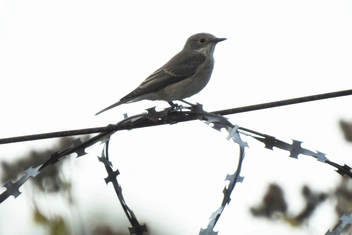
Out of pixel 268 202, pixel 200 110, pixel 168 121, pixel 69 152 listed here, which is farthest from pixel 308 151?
pixel 268 202

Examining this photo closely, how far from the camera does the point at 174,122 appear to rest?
5184mm

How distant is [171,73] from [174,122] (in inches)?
145

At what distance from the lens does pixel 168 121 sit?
5.22 meters

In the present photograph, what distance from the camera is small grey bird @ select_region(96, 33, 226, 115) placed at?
8257 millimetres

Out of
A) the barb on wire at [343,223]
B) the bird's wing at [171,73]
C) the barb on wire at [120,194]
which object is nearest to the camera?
the barb on wire at [343,223]

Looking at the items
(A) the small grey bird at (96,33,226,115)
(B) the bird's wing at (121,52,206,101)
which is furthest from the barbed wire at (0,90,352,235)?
(B) the bird's wing at (121,52,206,101)

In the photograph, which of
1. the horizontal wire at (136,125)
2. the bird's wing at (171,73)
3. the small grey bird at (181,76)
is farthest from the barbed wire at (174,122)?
the bird's wing at (171,73)

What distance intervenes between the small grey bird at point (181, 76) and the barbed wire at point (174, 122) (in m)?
2.40

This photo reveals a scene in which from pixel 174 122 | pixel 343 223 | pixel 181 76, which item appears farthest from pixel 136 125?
pixel 181 76

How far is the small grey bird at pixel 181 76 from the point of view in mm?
8257

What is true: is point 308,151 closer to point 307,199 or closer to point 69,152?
point 69,152

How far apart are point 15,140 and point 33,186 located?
1149mm

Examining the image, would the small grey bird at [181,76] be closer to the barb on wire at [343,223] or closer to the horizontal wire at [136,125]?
the horizontal wire at [136,125]

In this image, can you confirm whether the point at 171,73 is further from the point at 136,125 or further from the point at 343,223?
the point at 343,223
